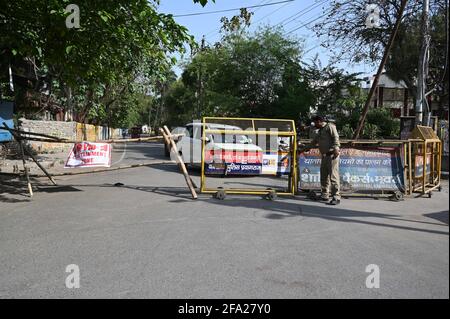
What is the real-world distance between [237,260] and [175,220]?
92.8 inches

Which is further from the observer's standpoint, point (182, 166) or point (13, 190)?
point (13, 190)

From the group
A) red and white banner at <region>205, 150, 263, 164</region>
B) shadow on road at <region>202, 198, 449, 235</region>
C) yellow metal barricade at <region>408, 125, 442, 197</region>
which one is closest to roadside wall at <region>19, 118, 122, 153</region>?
red and white banner at <region>205, 150, 263, 164</region>

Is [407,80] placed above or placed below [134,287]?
above

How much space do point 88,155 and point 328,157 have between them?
210 inches

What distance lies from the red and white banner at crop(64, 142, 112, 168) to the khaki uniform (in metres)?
4.83

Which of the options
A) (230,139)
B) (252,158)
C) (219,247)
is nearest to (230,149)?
(252,158)

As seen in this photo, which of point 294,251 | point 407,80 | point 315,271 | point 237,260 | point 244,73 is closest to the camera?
point 315,271

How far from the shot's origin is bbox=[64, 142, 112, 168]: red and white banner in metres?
10.1

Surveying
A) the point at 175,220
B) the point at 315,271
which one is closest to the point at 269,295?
the point at 315,271

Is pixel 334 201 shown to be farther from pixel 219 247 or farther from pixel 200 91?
pixel 200 91

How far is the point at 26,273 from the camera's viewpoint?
4.68m

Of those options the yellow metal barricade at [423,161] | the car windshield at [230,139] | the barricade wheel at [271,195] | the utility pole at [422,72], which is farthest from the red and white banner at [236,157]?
the utility pole at [422,72]

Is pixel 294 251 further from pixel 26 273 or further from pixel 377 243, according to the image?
pixel 26 273

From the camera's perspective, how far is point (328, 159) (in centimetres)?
937
